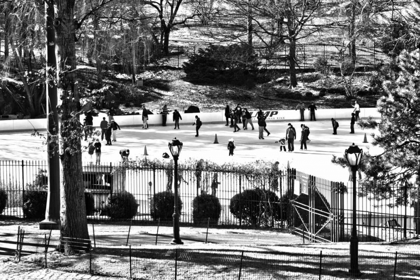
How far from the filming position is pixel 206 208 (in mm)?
24234

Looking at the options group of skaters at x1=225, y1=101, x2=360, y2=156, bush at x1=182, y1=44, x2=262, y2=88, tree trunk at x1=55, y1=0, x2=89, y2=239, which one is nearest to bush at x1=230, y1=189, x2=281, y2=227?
tree trunk at x1=55, y1=0, x2=89, y2=239

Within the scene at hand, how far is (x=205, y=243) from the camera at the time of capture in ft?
65.6

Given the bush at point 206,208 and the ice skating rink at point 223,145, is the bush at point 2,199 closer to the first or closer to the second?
the bush at point 206,208

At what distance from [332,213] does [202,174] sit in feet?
21.3

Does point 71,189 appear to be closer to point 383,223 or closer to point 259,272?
point 259,272

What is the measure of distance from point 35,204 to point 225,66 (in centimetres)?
4026

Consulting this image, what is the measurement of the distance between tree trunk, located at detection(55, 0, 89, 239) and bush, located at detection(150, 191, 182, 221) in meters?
5.99

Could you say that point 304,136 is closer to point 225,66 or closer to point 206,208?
point 206,208

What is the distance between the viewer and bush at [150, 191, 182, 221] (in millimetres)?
24438

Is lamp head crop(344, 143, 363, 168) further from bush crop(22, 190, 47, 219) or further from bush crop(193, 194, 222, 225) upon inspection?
bush crop(22, 190, 47, 219)

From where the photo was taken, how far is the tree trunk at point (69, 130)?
1761 cm

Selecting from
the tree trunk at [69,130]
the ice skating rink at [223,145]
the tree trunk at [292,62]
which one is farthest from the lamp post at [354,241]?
the tree trunk at [292,62]

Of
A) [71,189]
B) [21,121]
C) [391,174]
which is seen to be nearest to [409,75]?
[391,174]

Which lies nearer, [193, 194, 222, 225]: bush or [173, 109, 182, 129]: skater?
[193, 194, 222, 225]: bush
